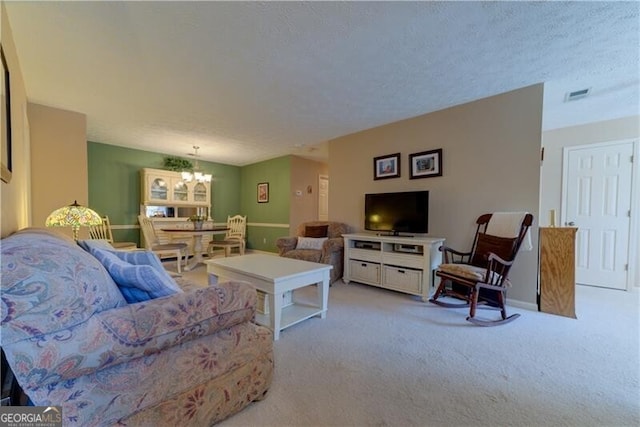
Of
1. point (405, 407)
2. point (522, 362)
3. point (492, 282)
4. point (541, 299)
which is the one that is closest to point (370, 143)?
point (492, 282)

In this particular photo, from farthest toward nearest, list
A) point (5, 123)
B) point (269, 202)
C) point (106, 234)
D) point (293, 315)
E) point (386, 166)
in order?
point (269, 202) → point (106, 234) → point (386, 166) → point (293, 315) → point (5, 123)

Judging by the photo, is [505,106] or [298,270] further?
[505,106]

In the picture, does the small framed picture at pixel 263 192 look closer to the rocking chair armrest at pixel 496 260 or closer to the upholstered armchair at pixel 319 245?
the upholstered armchair at pixel 319 245

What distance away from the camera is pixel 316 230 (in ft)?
13.6

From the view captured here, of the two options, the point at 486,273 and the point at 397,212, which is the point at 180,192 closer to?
the point at 397,212

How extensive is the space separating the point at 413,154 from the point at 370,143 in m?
0.76

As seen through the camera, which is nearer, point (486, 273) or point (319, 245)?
point (486, 273)

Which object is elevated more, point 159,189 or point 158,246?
point 159,189

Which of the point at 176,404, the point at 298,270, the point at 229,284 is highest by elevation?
the point at 229,284

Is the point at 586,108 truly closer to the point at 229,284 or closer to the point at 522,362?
the point at 522,362

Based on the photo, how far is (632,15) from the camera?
171 cm

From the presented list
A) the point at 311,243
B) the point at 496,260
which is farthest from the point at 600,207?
the point at 311,243

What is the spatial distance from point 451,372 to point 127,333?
1793 mm

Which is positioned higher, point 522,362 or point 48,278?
point 48,278
